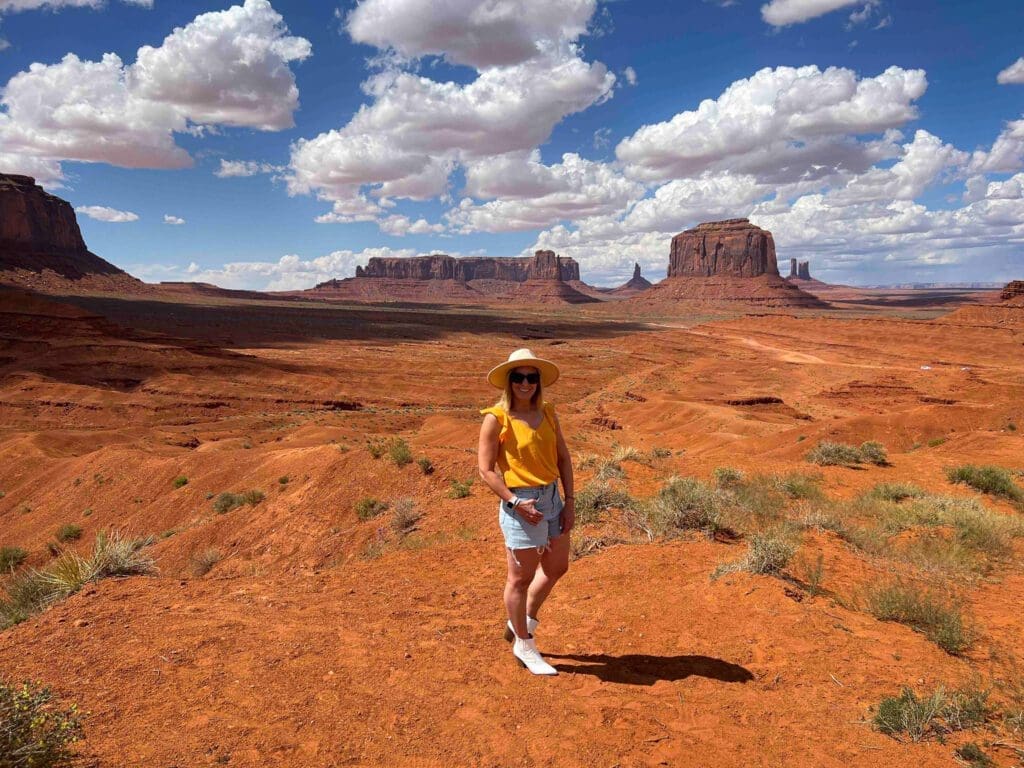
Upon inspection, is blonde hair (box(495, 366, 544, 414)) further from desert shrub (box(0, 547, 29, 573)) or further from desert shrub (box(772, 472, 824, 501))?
desert shrub (box(0, 547, 29, 573))

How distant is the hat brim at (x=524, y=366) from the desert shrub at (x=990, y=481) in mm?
9625

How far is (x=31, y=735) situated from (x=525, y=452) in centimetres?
273

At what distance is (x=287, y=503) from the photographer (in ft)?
36.3

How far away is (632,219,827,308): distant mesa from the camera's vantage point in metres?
138

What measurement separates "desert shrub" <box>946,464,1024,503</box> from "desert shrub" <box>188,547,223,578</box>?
12699mm

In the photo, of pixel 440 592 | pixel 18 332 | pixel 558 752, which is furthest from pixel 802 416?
pixel 18 332

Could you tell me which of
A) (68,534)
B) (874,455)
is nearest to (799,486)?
(874,455)

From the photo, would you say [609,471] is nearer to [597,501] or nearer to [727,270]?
[597,501]

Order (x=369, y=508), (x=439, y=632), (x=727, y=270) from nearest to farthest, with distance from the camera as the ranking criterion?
(x=439, y=632)
(x=369, y=508)
(x=727, y=270)

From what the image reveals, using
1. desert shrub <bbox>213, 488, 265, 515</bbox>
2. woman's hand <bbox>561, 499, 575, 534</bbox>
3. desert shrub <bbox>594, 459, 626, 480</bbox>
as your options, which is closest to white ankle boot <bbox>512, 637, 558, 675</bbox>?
woman's hand <bbox>561, 499, 575, 534</bbox>

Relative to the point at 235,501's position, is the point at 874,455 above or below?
above

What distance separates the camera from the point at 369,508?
9.76 metres

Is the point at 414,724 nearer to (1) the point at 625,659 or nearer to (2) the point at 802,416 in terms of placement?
(1) the point at 625,659

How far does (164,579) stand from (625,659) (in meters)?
4.47
